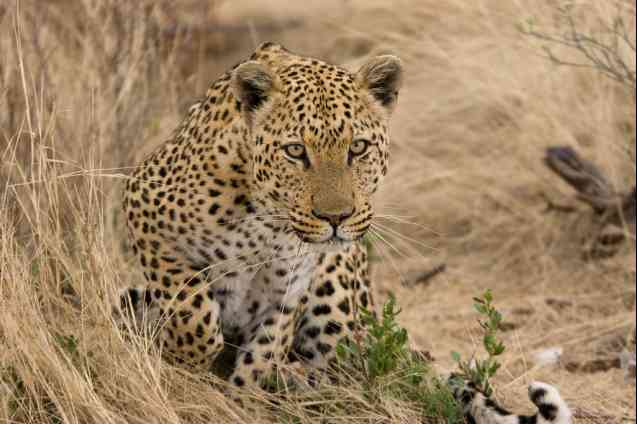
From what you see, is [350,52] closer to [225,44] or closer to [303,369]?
[225,44]

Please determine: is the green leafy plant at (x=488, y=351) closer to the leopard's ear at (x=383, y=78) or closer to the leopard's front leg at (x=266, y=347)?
the leopard's front leg at (x=266, y=347)

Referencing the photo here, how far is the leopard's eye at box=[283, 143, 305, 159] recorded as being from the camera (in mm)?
4648

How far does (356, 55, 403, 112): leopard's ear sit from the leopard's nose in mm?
569

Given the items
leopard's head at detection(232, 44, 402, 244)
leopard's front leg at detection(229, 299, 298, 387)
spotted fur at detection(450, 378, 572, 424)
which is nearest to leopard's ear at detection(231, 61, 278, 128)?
leopard's head at detection(232, 44, 402, 244)

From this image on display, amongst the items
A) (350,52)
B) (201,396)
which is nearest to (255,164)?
(201,396)

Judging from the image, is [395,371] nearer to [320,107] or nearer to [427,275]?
[320,107]

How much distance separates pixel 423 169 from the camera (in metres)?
8.66

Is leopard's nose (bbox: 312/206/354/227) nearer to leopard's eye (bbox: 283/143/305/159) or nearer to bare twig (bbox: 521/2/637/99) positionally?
leopard's eye (bbox: 283/143/305/159)

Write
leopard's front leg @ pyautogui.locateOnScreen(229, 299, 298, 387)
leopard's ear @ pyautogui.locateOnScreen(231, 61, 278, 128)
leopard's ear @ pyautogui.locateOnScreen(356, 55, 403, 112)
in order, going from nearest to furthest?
leopard's ear @ pyautogui.locateOnScreen(231, 61, 278, 128) < leopard's ear @ pyautogui.locateOnScreen(356, 55, 403, 112) < leopard's front leg @ pyautogui.locateOnScreen(229, 299, 298, 387)

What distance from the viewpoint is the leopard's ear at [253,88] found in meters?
4.71

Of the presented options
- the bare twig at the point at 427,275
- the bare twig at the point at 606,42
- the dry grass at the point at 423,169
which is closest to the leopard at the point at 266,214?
the dry grass at the point at 423,169

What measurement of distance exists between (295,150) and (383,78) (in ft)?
1.78

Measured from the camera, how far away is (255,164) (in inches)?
187

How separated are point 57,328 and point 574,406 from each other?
239cm
